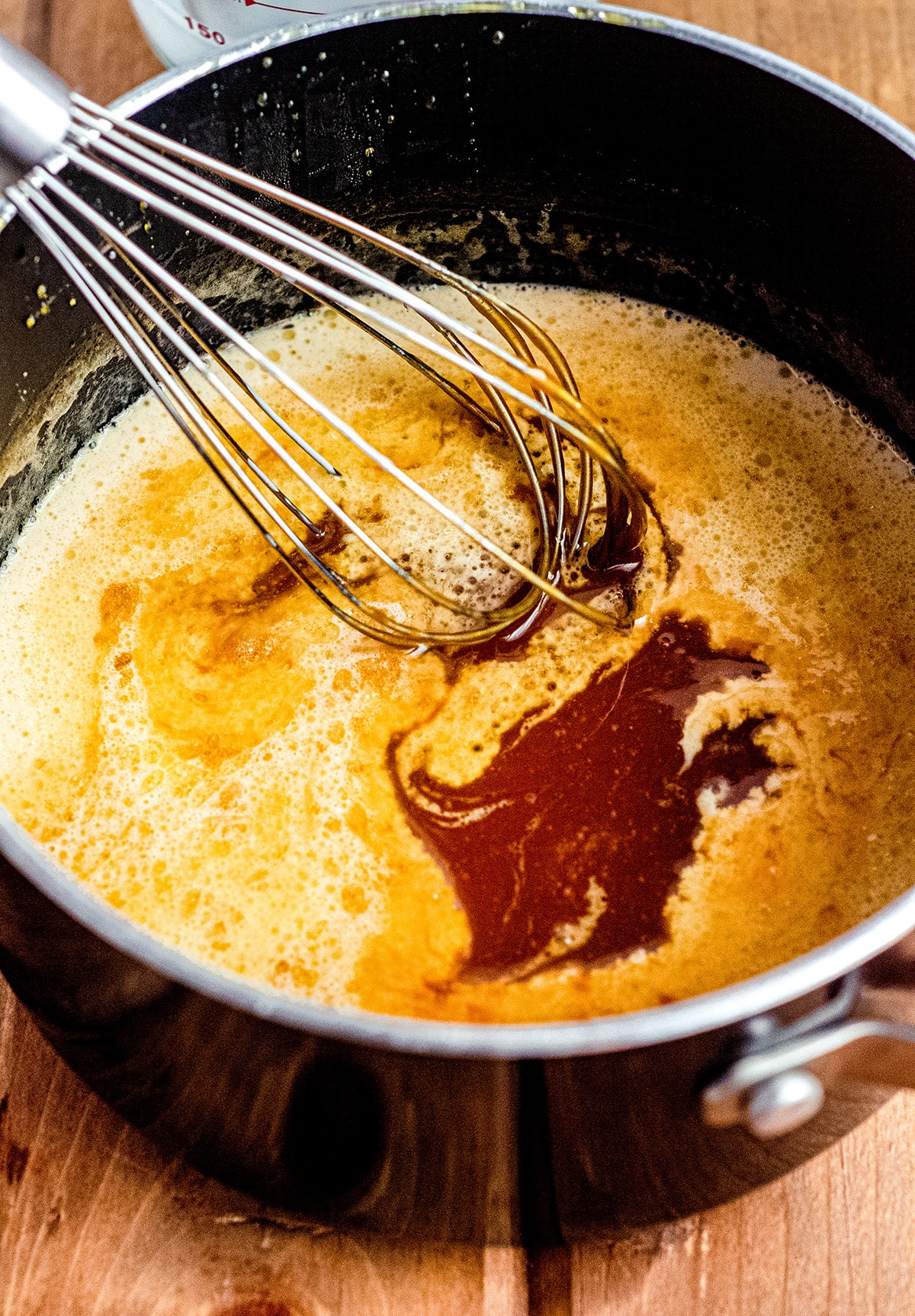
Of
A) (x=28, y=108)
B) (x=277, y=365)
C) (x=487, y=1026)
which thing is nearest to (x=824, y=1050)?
(x=487, y=1026)

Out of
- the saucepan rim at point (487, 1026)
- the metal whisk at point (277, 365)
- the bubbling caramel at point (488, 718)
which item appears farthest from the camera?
the bubbling caramel at point (488, 718)

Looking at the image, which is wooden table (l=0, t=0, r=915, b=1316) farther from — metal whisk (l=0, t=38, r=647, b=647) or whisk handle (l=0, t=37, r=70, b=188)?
whisk handle (l=0, t=37, r=70, b=188)

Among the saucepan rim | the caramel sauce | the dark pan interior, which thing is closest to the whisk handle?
the dark pan interior

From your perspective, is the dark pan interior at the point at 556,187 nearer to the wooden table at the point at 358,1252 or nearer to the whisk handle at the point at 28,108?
the whisk handle at the point at 28,108

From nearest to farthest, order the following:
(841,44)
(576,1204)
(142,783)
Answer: (576,1204) → (142,783) → (841,44)

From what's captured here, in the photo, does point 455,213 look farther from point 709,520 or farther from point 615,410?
point 709,520

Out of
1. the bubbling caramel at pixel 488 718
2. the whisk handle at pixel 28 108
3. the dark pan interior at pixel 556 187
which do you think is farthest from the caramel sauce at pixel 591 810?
the whisk handle at pixel 28 108

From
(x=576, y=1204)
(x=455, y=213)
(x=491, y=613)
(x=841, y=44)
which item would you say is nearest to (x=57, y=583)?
(x=491, y=613)
